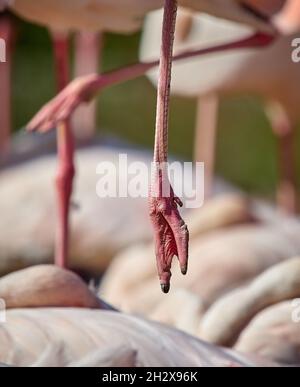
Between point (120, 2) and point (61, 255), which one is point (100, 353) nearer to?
point (61, 255)

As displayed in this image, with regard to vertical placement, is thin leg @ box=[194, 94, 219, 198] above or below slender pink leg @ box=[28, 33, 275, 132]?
below

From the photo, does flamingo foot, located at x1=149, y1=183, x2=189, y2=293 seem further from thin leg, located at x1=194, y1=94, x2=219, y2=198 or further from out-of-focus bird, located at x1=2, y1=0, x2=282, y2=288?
thin leg, located at x1=194, y1=94, x2=219, y2=198

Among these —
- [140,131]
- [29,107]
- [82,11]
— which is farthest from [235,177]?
[82,11]

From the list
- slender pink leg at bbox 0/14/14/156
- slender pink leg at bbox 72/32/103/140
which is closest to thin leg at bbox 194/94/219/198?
slender pink leg at bbox 72/32/103/140

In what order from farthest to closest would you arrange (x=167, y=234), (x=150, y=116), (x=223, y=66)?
(x=150, y=116), (x=223, y=66), (x=167, y=234)

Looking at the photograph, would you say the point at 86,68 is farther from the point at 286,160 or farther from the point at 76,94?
the point at 76,94

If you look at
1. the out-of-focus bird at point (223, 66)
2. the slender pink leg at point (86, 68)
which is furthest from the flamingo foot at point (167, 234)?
the slender pink leg at point (86, 68)

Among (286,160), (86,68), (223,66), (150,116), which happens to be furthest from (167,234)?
(150,116)
